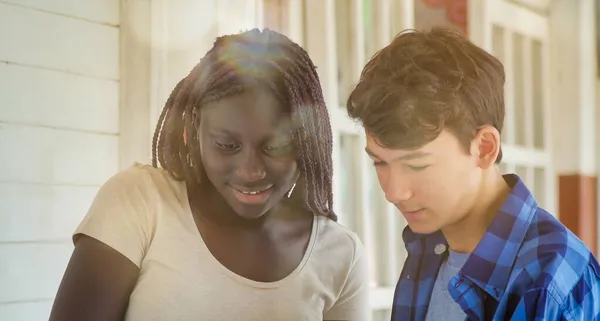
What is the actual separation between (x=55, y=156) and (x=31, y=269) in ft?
0.36

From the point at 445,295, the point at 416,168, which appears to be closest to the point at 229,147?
the point at 416,168

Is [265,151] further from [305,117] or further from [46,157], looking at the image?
[46,157]

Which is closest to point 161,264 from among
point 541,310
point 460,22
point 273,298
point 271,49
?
point 273,298

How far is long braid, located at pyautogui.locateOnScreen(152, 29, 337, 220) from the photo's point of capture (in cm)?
67

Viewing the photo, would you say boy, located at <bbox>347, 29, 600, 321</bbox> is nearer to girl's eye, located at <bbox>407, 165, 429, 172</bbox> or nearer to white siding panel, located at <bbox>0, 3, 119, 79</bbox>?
girl's eye, located at <bbox>407, 165, 429, 172</bbox>

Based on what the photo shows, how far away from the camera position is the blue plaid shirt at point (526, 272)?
24.0 inches

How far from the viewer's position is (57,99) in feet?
2.38

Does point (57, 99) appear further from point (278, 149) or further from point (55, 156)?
point (278, 149)

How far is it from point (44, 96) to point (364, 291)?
0.38 m

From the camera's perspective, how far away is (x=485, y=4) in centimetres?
138

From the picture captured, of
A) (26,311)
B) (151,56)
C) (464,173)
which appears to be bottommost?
(26,311)

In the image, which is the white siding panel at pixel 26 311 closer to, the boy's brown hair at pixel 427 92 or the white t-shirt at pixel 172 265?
the white t-shirt at pixel 172 265

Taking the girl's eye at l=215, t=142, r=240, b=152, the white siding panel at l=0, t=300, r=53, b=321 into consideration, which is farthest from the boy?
the white siding panel at l=0, t=300, r=53, b=321

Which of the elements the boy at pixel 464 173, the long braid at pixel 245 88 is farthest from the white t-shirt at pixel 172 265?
the boy at pixel 464 173
